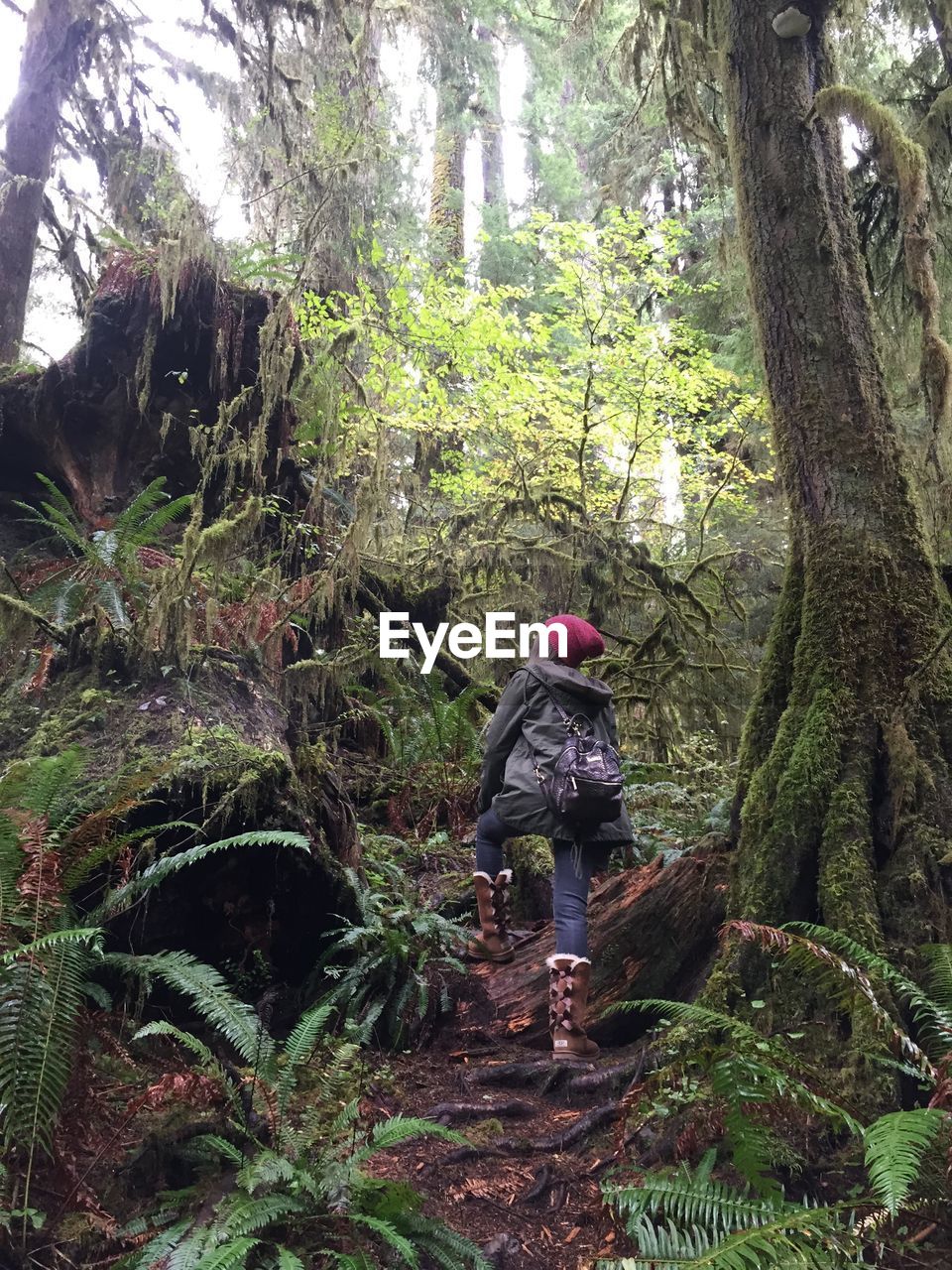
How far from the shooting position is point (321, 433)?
25.6 feet

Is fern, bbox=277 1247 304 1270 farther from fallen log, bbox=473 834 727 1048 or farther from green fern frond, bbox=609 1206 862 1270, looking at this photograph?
fallen log, bbox=473 834 727 1048

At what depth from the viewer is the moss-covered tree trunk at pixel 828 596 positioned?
3.47 m

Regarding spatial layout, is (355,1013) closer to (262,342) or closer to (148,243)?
(262,342)

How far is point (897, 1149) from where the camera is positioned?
2158 millimetres

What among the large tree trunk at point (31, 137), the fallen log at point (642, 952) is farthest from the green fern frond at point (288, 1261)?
the large tree trunk at point (31, 137)

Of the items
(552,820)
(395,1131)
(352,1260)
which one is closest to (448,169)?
(552,820)

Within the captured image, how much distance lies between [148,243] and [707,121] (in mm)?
5251

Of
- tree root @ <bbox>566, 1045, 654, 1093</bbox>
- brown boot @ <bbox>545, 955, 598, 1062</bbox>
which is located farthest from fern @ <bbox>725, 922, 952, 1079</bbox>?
brown boot @ <bbox>545, 955, 598, 1062</bbox>

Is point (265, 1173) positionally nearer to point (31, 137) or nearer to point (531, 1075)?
point (531, 1075)

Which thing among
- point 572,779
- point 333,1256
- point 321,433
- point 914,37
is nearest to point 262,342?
point 321,433

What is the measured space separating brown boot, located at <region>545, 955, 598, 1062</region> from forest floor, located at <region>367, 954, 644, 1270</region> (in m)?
0.07

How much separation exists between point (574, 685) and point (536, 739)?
14.0 inches

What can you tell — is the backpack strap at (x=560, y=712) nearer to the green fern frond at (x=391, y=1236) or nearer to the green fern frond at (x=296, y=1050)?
the green fern frond at (x=296, y=1050)

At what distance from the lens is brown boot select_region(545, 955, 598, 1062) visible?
151 inches
